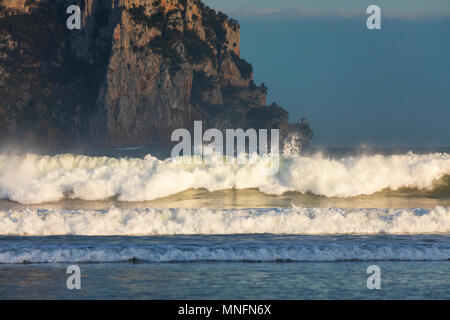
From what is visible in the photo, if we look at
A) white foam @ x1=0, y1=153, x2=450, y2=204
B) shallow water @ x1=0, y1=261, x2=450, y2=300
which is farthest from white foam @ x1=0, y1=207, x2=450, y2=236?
white foam @ x1=0, y1=153, x2=450, y2=204

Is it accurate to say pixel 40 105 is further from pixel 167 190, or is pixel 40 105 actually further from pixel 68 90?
pixel 167 190

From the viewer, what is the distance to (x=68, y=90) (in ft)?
563

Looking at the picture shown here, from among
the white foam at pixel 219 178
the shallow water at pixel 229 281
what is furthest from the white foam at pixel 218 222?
the white foam at pixel 219 178

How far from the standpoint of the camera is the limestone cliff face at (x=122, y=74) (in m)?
153

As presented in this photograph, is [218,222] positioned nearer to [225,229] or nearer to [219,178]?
[225,229]

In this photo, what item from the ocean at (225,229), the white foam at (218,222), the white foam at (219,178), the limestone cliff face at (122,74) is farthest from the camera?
the limestone cliff face at (122,74)

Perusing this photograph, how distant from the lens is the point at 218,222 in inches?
787

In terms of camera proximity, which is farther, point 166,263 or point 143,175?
point 143,175

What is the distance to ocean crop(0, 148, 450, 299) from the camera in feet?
45.1

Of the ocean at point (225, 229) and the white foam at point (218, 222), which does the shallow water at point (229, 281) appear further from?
the white foam at point (218, 222)

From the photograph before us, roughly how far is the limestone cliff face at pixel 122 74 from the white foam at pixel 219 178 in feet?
396
